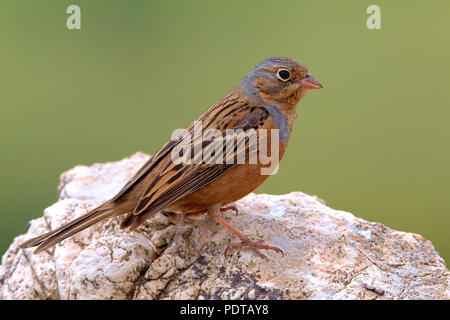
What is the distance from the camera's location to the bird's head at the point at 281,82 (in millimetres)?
5770

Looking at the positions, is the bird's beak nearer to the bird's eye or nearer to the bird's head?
the bird's head

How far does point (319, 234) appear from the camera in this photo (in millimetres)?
5273

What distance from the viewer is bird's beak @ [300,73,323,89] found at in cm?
576

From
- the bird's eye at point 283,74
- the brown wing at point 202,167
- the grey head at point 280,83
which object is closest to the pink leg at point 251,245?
the brown wing at point 202,167

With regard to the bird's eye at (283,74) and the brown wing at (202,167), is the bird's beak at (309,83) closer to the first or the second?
the bird's eye at (283,74)

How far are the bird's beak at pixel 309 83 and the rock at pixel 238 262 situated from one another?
3.69 feet

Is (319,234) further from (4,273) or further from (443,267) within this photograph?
(4,273)

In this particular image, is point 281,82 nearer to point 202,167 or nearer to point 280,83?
point 280,83

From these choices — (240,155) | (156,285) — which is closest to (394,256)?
(240,155)

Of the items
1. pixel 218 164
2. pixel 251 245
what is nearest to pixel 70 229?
pixel 218 164

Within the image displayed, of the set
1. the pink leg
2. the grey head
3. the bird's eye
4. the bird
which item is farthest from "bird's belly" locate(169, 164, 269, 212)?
the bird's eye

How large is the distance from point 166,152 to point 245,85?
1.07m
